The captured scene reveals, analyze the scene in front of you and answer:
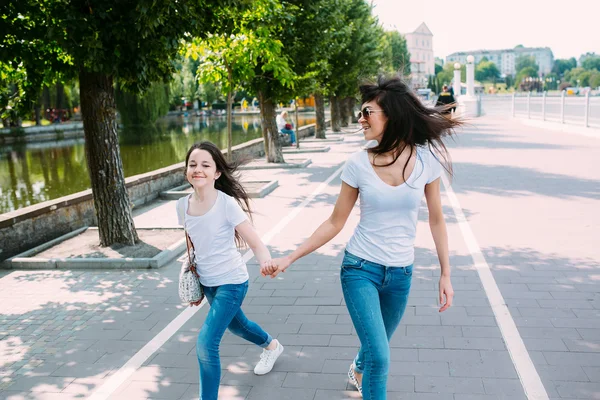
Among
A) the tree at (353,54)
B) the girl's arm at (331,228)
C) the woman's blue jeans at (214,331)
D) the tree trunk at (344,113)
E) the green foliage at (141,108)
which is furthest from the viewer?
the green foliage at (141,108)

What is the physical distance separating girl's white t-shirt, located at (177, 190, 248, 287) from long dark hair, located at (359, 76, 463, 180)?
40.1 inches

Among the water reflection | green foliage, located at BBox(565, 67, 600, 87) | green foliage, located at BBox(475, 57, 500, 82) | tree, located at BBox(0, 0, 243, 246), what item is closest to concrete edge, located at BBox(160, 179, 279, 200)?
tree, located at BBox(0, 0, 243, 246)

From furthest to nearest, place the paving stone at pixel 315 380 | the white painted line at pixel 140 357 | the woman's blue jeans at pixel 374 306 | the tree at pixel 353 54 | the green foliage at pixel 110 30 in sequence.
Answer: the tree at pixel 353 54 → the green foliage at pixel 110 30 → the white painted line at pixel 140 357 → the paving stone at pixel 315 380 → the woman's blue jeans at pixel 374 306

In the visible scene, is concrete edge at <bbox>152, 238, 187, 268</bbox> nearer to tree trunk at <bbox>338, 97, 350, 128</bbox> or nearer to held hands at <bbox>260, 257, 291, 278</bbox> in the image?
held hands at <bbox>260, 257, 291, 278</bbox>

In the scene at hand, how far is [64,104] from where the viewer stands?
185 ft

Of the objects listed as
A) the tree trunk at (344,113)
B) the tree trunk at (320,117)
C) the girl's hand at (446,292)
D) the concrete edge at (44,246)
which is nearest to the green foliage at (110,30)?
the concrete edge at (44,246)

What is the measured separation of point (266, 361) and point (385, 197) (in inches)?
68.7

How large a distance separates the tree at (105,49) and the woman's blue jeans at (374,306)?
435cm

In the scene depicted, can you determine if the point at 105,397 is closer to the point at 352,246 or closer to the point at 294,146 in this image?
the point at 352,246

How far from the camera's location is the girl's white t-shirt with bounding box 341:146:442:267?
10.3ft

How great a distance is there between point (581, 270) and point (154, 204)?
8165 mm

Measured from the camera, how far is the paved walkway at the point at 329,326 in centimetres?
409

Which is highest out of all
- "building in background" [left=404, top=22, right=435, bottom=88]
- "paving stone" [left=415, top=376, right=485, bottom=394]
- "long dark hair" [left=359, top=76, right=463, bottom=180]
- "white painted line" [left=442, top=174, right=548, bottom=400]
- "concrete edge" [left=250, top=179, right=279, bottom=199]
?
"building in background" [left=404, top=22, right=435, bottom=88]

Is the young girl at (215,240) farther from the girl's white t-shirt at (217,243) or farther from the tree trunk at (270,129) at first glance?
the tree trunk at (270,129)
